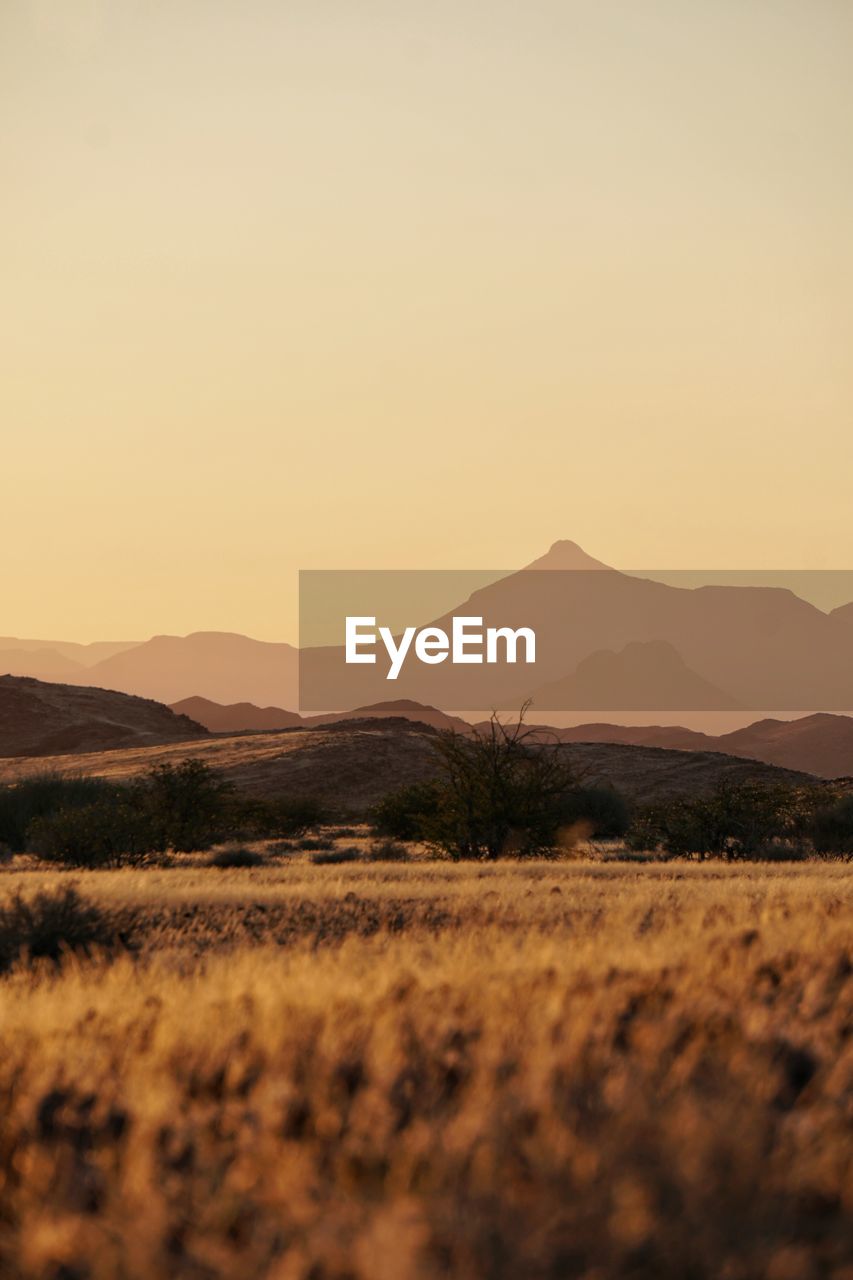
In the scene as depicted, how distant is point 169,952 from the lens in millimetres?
14703

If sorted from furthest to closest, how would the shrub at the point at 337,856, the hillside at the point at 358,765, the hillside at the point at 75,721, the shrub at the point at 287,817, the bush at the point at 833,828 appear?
1. the hillside at the point at 75,721
2. the hillside at the point at 358,765
3. the shrub at the point at 287,817
4. the bush at the point at 833,828
5. the shrub at the point at 337,856

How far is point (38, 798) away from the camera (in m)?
48.0

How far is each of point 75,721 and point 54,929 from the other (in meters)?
119

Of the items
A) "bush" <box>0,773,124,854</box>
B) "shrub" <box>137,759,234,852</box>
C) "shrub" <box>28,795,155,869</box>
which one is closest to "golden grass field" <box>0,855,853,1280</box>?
"shrub" <box>28,795,155,869</box>

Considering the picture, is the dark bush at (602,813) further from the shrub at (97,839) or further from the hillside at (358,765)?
the hillside at (358,765)

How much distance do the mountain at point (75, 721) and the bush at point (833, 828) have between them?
83029 mm

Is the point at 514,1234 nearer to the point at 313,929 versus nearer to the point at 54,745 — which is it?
the point at 313,929

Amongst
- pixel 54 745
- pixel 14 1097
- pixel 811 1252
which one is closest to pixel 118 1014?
pixel 14 1097

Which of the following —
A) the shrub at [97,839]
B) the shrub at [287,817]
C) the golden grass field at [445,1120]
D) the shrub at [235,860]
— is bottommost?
the shrub at [287,817]

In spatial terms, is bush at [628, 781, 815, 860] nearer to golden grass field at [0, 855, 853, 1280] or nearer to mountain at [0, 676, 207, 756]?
golden grass field at [0, 855, 853, 1280]

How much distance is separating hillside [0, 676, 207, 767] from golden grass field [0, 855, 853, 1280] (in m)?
112

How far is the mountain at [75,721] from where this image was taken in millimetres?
122562

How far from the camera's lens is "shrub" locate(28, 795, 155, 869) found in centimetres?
3359

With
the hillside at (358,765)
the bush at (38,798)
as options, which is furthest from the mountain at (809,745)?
the bush at (38,798)
